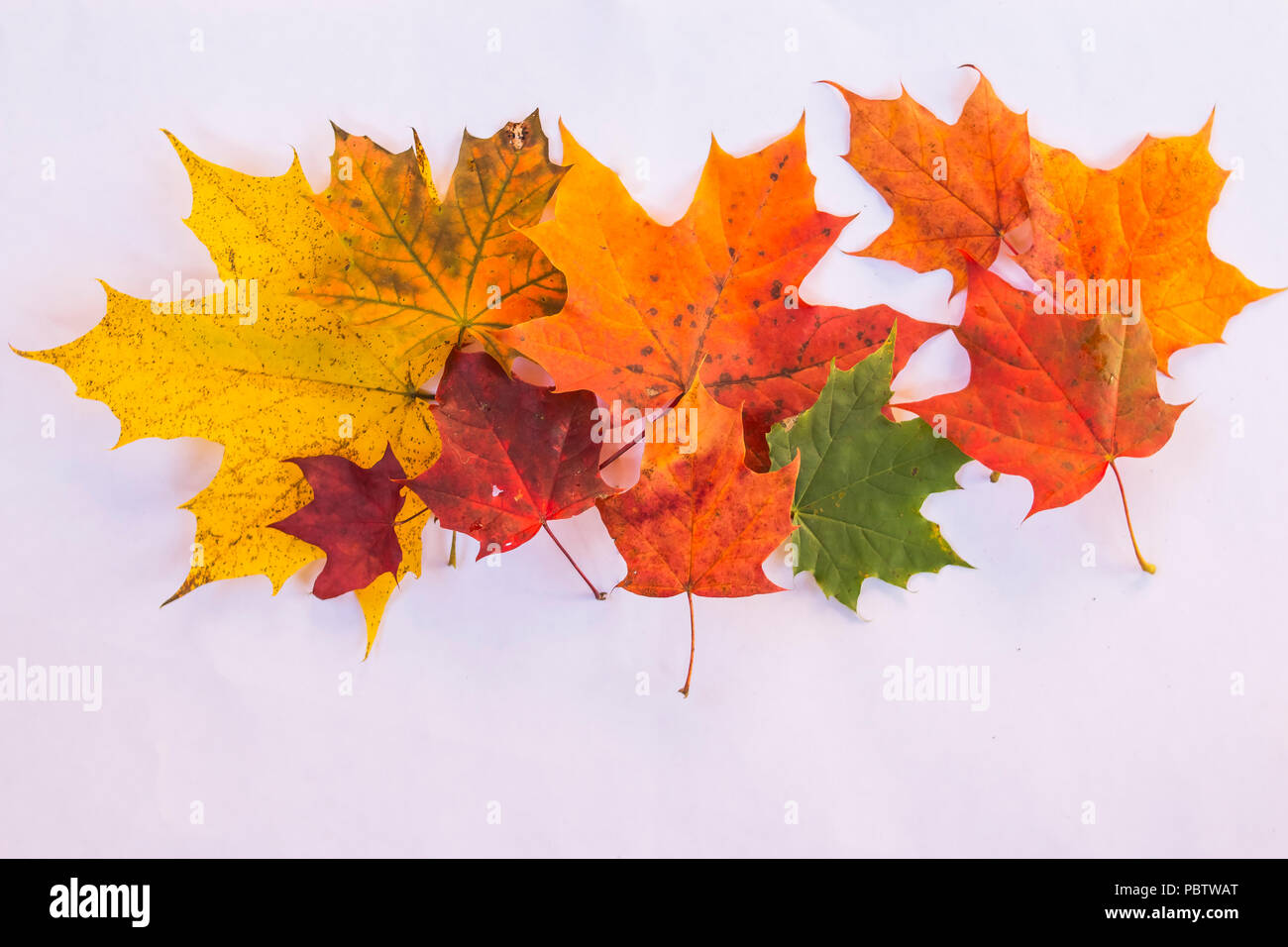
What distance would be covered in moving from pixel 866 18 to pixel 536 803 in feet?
4.20

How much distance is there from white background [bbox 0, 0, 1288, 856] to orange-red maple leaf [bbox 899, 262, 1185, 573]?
105mm

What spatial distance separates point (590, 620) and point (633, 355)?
0.39m

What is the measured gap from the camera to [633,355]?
3.83 feet

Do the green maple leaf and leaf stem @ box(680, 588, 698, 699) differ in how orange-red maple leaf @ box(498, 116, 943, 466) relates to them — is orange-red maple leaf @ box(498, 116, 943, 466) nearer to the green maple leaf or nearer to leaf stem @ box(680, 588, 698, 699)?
the green maple leaf

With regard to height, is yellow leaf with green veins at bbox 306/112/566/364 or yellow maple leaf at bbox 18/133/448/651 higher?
yellow leaf with green veins at bbox 306/112/566/364

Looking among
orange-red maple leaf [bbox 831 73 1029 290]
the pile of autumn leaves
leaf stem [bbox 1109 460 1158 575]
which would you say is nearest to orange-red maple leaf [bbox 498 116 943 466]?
the pile of autumn leaves

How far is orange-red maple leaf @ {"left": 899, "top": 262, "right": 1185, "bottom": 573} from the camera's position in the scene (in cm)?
114

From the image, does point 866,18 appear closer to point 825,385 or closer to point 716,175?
point 716,175

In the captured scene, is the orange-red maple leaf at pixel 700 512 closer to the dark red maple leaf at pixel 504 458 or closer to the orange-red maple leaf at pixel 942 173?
the dark red maple leaf at pixel 504 458

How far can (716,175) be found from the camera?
3.84 ft

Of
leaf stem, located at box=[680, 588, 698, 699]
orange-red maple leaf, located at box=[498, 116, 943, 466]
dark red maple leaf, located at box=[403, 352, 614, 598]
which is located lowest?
leaf stem, located at box=[680, 588, 698, 699]

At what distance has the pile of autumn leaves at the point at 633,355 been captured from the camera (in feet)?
3.67

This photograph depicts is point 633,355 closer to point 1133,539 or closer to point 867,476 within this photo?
point 867,476
